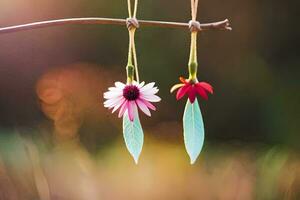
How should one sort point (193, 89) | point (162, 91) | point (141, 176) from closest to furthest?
point (193, 89) < point (141, 176) < point (162, 91)

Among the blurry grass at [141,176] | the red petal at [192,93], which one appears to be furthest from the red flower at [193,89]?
the blurry grass at [141,176]

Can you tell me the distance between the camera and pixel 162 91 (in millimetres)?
1183

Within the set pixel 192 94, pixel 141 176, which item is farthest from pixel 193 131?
pixel 141 176

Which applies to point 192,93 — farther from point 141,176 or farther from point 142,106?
point 141,176

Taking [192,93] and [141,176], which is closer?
[192,93]

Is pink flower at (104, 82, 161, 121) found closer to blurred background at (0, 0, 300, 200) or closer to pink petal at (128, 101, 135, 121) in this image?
pink petal at (128, 101, 135, 121)

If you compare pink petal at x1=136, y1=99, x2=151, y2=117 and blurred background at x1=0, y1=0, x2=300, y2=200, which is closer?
pink petal at x1=136, y1=99, x2=151, y2=117

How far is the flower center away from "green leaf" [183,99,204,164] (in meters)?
0.04

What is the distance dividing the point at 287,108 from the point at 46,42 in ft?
2.03

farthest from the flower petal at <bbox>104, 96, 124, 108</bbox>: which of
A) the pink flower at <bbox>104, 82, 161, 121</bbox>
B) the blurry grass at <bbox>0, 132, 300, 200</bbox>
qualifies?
the blurry grass at <bbox>0, 132, 300, 200</bbox>

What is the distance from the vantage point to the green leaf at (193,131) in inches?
14.7

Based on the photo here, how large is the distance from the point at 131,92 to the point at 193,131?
0.06 meters

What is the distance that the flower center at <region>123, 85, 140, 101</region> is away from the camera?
0.39 meters

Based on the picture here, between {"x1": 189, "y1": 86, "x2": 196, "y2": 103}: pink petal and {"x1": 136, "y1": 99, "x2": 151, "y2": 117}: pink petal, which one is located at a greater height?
{"x1": 189, "y1": 86, "x2": 196, "y2": 103}: pink petal
